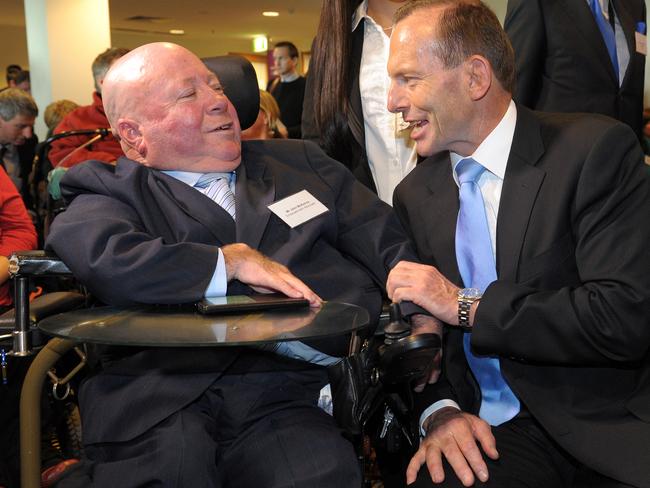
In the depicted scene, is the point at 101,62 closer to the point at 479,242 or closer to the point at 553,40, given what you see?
the point at 553,40

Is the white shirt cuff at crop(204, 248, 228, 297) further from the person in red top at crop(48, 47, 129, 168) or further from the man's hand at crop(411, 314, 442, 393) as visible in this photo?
the person in red top at crop(48, 47, 129, 168)

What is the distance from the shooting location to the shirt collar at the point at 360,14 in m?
2.54

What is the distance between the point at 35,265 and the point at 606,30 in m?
2.15

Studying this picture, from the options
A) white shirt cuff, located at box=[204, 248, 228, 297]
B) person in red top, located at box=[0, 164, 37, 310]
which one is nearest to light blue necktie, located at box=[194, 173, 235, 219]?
white shirt cuff, located at box=[204, 248, 228, 297]

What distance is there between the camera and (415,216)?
76.6 inches

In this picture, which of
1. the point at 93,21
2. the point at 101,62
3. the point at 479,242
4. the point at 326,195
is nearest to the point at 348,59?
the point at 326,195

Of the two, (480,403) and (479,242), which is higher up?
(479,242)

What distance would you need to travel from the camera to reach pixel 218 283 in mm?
1639

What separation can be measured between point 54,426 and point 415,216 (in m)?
1.37

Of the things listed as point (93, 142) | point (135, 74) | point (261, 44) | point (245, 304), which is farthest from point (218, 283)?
point (261, 44)

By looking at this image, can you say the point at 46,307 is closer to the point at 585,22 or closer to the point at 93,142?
the point at 585,22

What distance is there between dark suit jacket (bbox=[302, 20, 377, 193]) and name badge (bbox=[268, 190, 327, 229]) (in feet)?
1.80

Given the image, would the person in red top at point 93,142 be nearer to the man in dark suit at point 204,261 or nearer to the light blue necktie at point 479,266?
the man in dark suit at point 204,261

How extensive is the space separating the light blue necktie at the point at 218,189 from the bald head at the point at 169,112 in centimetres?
3
